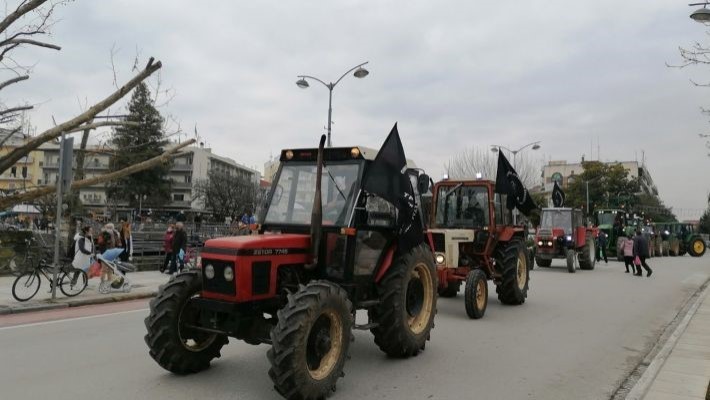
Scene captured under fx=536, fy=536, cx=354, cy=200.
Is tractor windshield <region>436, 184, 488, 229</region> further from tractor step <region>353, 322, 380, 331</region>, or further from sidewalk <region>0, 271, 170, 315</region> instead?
sidewalk <region>0, 271, 170, 315</region>

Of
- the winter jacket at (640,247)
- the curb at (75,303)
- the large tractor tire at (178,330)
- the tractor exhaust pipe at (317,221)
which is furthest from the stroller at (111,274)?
the winter jacket at (640,247)

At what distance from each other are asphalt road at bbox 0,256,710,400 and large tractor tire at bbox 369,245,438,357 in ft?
0.82

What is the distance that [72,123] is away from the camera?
1170cm

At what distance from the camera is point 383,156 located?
6.13 meters

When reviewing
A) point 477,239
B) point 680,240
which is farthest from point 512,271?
point 680,240

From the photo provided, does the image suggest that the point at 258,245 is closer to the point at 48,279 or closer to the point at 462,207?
the point at 462,207

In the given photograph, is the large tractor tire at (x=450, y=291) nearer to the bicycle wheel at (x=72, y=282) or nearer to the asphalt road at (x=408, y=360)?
the asphalt road at (x=408, y=360)

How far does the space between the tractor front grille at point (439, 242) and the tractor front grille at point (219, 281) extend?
5687 mm

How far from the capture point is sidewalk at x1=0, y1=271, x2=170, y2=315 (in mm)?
10930

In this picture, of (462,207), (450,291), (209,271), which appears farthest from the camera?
(450,291)

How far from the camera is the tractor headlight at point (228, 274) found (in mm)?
5096

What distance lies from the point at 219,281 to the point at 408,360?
2791 mm

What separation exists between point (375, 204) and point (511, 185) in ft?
18.6

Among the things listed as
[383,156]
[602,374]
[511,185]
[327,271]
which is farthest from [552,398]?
[511,185]
